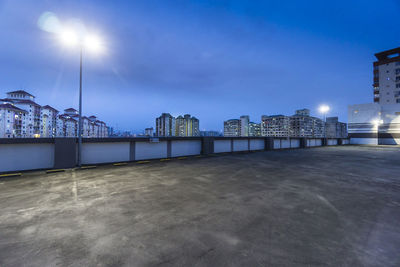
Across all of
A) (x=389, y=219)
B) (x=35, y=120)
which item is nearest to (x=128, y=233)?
(x=389, y=219)

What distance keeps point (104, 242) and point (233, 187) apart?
532cm

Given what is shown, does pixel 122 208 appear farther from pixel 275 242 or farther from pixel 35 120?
pixel 35 120

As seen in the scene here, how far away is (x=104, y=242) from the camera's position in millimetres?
3553

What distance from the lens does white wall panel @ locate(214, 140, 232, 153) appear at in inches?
825

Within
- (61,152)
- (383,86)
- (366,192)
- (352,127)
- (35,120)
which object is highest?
(383,86)

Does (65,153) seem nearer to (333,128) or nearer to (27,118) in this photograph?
(27,118)

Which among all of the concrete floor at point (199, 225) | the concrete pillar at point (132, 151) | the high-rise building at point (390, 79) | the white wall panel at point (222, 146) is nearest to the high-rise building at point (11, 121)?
the concrete pillar at point (132, 151)

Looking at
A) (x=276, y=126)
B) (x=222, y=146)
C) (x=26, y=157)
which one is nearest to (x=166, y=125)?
(x=276, y=126)

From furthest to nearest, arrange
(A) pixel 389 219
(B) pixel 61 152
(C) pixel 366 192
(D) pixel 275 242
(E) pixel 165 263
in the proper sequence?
(B) pixel 61 152 → (C) pixel 366 192 → (A) pixel 389 219 → (D) pixel 275 242 → (E) pixel 165 263

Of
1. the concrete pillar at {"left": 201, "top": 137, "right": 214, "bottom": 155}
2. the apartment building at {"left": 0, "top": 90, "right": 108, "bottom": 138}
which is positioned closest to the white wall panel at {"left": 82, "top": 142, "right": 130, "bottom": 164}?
the concrete pillar at {"left": 201, "top": 137, "right": 214, "bottom": 155}

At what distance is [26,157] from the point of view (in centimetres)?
1053

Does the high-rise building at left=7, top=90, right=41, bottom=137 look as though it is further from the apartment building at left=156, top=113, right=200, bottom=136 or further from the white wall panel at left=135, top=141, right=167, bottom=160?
the white wall panel at left=135, top=141, right=167, bottom=160

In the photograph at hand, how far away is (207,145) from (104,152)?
10.9 meters

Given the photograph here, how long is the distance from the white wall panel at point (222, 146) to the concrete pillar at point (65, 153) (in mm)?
14566
